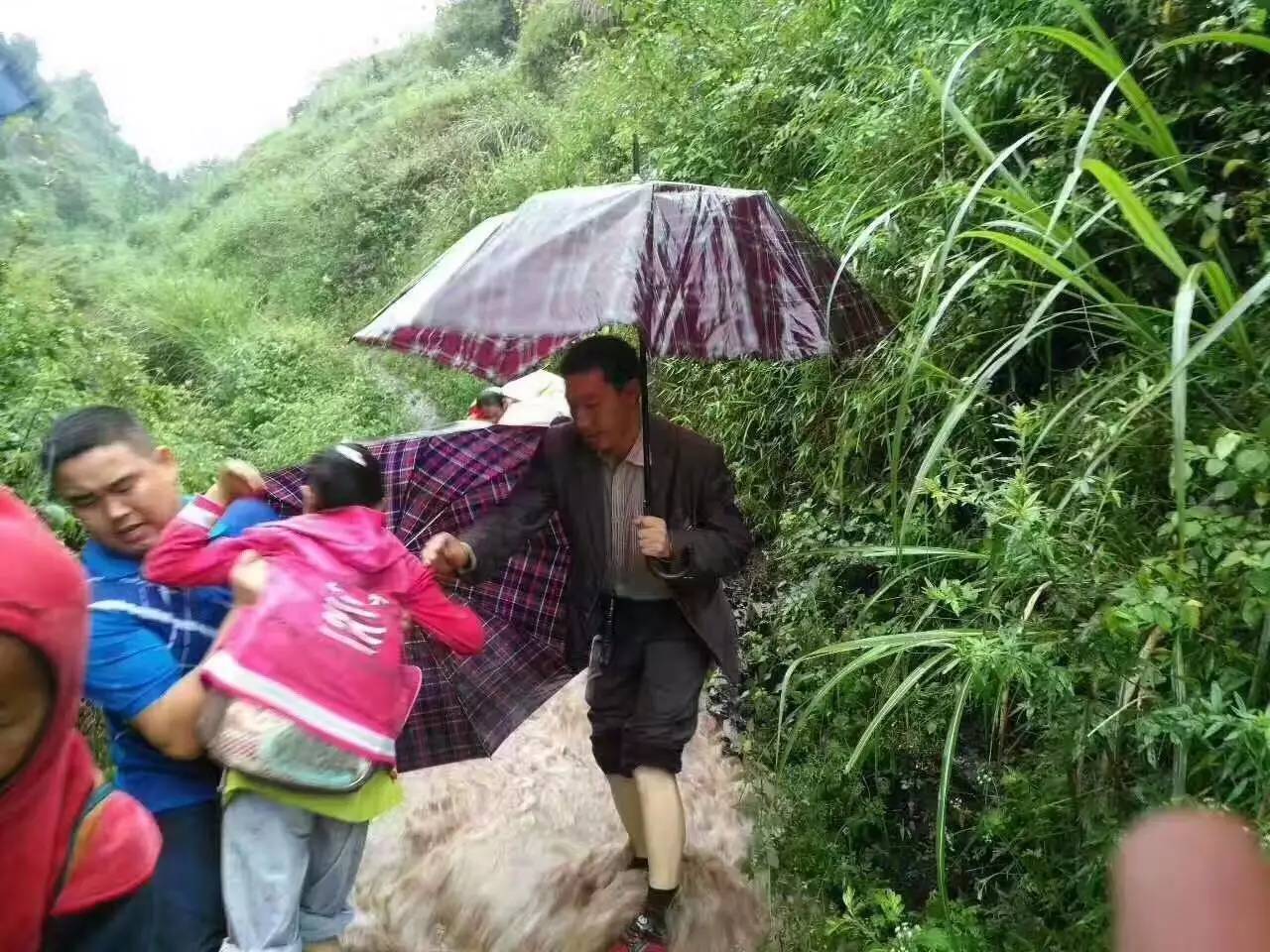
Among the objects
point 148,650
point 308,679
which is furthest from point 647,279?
point 148,650

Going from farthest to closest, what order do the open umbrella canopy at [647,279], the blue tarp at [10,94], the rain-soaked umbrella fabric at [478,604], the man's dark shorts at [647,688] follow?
the blue tarp at [10,94] → the rain-soaked umbrella fabric at [478,604] → the man's dark shorts at [647,688] → the open umbrella canopy at [647,279]

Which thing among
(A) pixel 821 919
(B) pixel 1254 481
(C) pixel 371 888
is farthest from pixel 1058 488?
(C) pixel 371 888

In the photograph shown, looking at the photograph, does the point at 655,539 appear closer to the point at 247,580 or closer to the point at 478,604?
the point at 478,604

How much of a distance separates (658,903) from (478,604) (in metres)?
1.04

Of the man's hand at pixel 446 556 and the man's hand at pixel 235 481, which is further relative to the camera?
the man's hand at pixel 446 556

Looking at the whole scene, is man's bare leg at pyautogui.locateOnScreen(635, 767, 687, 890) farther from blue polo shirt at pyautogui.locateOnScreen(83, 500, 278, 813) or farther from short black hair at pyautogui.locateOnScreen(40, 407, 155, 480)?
short black hair at pyautogui.locateOnScreen(40, 407, 155, 480)

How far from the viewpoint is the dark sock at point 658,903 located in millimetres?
2625

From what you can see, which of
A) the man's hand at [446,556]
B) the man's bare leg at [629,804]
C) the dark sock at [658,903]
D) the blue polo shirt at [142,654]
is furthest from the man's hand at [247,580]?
the dark sock at [658,903]

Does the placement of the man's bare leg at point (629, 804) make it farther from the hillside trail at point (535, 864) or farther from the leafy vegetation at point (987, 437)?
the leafy vegetation at point (987, 437)

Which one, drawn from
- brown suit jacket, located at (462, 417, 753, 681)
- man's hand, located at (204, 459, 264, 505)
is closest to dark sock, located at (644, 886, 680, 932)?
brown suit jacket, located at (462, 417, 753, 681)

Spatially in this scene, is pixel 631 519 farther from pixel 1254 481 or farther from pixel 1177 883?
pixel 1177 883

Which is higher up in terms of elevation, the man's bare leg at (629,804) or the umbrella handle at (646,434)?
the umbrella handle at (646,434)

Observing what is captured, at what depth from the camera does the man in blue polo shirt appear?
1.64 metres

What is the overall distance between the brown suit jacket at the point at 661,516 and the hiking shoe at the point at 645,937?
747 millimetres
